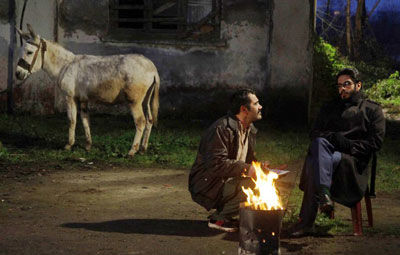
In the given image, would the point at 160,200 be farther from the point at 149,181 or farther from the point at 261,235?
the point at 261,235

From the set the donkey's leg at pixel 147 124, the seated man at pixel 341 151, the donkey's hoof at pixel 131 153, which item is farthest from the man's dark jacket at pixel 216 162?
the donkey's leg at pixel 147 124

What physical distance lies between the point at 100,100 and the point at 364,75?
16292 mm

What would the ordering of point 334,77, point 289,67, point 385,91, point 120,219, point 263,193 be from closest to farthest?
point 263,193
point 120,219
point 289,67
point 334,77
point 385,91

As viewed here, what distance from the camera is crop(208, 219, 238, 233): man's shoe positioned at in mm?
7121

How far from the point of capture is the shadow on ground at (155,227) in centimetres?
713

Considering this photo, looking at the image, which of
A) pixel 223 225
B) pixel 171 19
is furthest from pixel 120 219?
pixel 171 19

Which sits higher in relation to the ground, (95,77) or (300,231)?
(95,77)

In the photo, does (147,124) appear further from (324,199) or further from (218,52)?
(324,199)

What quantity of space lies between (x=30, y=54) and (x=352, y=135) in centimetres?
691

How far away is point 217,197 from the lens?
23.1ft

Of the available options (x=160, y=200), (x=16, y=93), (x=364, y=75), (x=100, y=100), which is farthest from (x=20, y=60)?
(x=364, y=75)

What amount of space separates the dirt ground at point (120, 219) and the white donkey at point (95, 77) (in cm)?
182

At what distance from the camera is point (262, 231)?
579 centimetres

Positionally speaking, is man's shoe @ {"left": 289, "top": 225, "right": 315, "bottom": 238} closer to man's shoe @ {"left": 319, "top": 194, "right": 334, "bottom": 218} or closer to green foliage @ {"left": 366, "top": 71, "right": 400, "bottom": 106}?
man's shoe @ {"left": 319, "top": 194, "right": 334, "bottom": 218}
